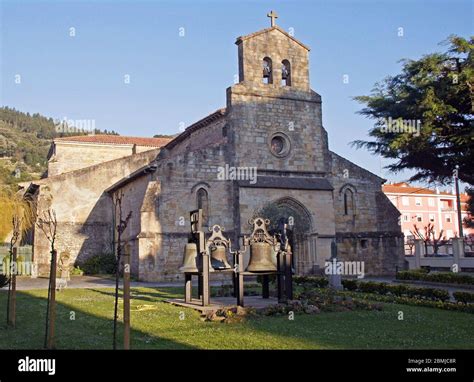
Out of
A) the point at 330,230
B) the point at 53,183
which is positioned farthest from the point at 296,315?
the point at 53,183

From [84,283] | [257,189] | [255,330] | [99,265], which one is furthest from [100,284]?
[255,330]

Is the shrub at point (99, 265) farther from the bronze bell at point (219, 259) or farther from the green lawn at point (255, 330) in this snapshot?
the bronze bell at point (219, 259)

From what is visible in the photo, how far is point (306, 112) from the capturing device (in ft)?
102

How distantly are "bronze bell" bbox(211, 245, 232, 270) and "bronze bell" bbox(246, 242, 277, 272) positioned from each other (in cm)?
115

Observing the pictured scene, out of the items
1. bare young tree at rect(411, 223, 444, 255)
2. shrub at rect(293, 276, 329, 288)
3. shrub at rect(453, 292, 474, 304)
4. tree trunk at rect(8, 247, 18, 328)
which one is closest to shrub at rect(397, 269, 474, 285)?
shrub at rect(293, 276, 329, 288)

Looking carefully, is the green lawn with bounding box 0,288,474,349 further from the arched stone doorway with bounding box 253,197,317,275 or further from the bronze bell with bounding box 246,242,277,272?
the arched stone doorway with bounding box 253,197,317,275

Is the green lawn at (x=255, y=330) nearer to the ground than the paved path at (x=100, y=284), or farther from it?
nearer to the ground

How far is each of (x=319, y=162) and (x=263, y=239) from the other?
16.4 m

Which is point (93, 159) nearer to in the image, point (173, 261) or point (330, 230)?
point (173, 261)

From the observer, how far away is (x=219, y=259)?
16219mm

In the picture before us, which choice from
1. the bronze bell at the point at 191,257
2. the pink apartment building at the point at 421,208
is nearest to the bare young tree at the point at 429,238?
the pink apartment building at the point at 421,208

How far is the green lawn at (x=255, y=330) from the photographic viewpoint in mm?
9305

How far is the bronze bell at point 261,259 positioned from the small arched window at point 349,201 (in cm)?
1726
